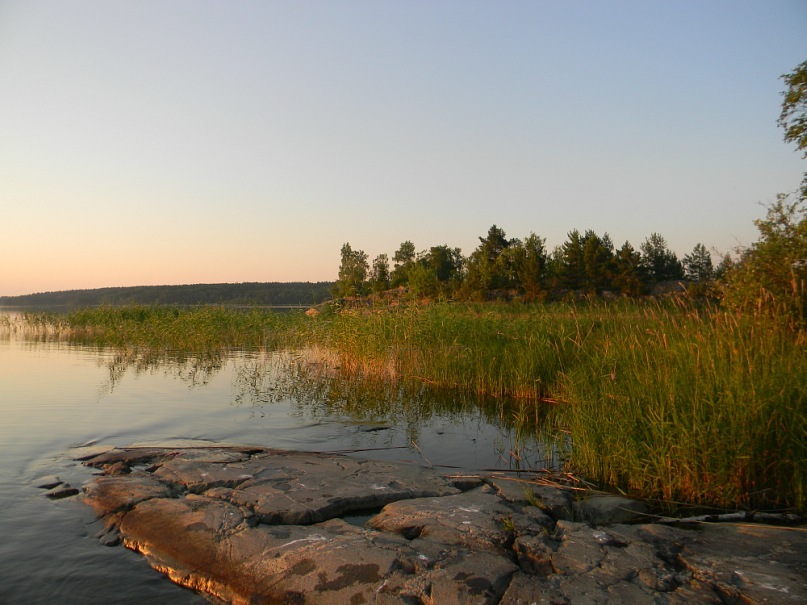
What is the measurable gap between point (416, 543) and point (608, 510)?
6.07ft

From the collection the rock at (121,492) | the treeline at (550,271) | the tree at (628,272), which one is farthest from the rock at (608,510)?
the tree at (628,272)

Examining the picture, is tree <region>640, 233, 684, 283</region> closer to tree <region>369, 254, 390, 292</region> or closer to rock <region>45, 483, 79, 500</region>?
tree <region>369, 254, 390, 292</region>

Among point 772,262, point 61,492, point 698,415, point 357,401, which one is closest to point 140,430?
point 61,492

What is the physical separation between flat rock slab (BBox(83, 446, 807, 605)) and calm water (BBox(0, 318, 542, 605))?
301 millimetres

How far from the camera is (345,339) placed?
14.1 m

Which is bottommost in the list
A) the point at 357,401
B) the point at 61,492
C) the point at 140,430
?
the point at 357,401

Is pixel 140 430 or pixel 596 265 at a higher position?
pixel 596 265

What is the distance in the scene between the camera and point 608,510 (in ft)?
15.6

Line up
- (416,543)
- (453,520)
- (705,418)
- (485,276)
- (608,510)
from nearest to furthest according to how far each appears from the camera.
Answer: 1. (416,543)
2. (453,520)
3. (608,510)
4. (705,418)
5. (485,276)

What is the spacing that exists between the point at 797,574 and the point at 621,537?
1.00 m

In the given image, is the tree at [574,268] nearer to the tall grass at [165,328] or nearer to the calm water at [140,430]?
the tall grass at [165,328]

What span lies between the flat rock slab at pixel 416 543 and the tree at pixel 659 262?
4549 centimetres

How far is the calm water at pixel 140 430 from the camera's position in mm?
3914

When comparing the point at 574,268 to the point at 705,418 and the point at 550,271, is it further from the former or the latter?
the point at 705,418
